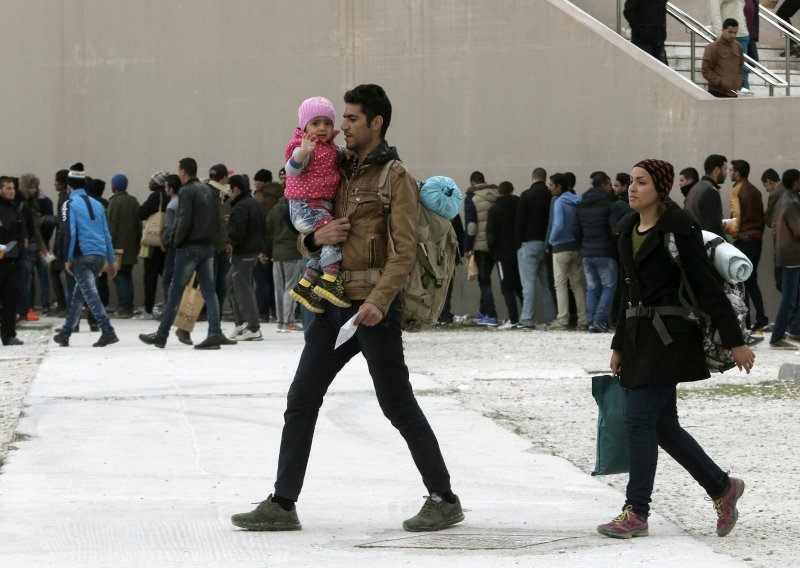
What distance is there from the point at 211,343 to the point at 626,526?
9.08 meters

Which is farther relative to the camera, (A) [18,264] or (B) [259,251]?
(B) [259,251]

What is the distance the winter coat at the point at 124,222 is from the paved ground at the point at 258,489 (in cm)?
849

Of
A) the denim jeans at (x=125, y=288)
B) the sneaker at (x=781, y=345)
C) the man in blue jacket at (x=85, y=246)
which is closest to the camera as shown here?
the man in blue jacket at (x=85, y=246)

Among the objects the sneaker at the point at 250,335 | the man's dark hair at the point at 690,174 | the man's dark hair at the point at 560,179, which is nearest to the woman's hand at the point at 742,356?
the sneaker at the point at 250,335

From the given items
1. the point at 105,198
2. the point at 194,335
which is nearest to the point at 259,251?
the point at 194,335

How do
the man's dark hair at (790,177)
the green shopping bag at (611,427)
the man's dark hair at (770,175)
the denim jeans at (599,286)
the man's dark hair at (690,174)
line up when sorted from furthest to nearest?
1. the denim jeans at (599,286)
2. the man's dark hair at (770,175)
3. the man's dark hair at (690,174)
4. the man's dark hair at (790,177)
5. the green shopping bag at (611,427)

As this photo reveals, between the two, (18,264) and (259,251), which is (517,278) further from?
(18,264)

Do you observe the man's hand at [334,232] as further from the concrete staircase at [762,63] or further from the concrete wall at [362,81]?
the concrete staircase at [762,63]

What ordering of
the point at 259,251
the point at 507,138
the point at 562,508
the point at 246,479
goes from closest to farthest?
the point at 562,508 → the point at 246,479 → the point at 259,251 → the point at 507,138

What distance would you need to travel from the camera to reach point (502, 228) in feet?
60.2

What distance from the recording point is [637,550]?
231 inches

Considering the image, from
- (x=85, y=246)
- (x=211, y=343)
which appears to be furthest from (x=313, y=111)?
(x=85, y=246)

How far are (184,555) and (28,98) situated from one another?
16565 mm

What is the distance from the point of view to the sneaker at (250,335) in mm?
15870
